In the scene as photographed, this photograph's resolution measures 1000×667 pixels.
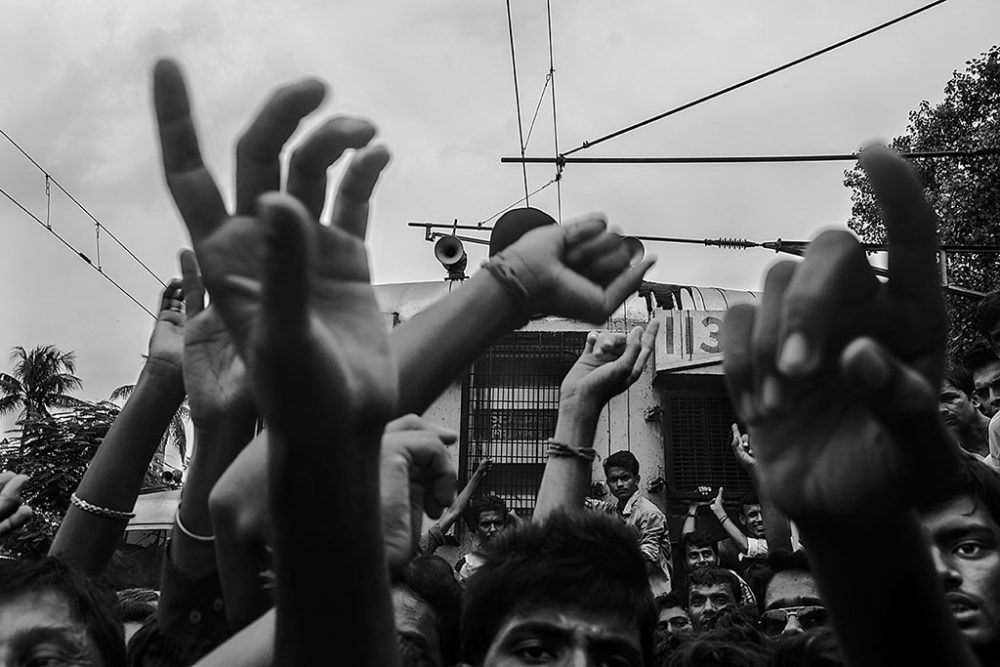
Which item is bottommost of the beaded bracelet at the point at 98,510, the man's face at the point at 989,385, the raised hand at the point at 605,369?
the beaded bracelet at the point at 98,510

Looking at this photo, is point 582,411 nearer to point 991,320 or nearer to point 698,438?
point 991,320

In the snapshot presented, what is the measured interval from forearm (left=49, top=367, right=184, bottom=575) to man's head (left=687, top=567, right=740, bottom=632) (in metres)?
2.68

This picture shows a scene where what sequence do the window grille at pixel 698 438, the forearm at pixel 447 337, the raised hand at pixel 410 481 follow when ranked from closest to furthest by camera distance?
1. the raised hand at pixel 410 481
2. the forearm at pixel 447 337
3. the window grille at pixel 698 438

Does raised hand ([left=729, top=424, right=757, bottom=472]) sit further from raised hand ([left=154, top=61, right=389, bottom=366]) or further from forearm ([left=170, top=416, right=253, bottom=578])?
raised hand ([left=154, top=61, right=389, bottom=366])

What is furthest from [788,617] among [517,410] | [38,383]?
[38,383]

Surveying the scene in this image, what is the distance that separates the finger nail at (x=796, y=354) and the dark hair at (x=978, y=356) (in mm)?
3632

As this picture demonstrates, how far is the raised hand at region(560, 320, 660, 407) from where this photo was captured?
8.69 feet

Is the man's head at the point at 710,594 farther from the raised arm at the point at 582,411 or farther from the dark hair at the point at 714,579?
the raised arm at the point at 582,411

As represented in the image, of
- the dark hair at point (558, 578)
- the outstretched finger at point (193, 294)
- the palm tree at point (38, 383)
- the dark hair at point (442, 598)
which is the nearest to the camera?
the outstretched finger at point (193, 294)

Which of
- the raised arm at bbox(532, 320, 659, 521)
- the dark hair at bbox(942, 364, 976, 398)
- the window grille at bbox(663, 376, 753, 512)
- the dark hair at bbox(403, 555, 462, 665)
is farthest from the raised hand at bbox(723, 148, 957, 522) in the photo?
the window grille at bbox(663, 376, 753, 512)

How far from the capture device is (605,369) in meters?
2.66

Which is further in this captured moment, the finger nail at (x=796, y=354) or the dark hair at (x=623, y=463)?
the dark hair at (x=623, y=463)

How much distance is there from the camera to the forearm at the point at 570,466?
254cm

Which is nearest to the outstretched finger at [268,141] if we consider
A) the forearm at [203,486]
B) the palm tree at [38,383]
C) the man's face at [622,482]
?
the forearm at [203,486]
